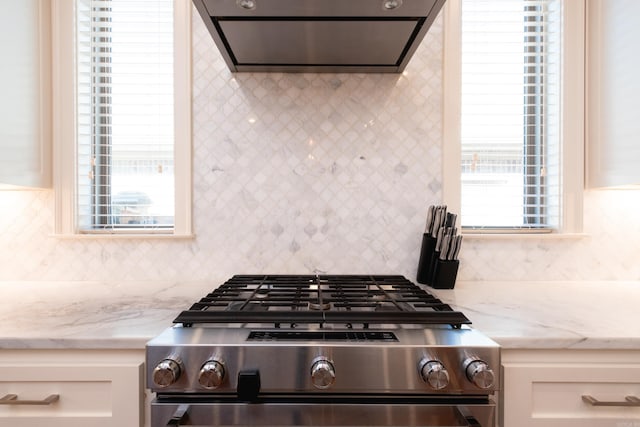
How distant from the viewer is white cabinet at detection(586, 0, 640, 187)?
148cm

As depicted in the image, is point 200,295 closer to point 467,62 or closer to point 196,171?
point 196,171

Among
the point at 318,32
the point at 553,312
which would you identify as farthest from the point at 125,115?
the point at 553,312

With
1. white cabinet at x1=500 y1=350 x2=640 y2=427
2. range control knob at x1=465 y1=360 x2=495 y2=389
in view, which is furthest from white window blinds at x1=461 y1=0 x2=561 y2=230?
range control knob at x1=465 y1=360 x2=495 y2=389

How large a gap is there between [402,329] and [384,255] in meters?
0.74

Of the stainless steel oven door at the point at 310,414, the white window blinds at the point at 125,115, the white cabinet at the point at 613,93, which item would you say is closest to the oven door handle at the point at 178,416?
the stainless steel oven door at the point at 310,414

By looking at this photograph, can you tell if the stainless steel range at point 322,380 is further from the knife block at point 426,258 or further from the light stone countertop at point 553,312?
the knife block at point 426,258

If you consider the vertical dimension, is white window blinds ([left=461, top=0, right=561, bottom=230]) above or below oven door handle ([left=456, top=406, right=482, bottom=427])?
above

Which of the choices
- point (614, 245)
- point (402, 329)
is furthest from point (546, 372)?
point (614, 245)

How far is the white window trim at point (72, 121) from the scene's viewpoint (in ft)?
5.58

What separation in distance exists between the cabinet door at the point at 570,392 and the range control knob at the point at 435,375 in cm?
23

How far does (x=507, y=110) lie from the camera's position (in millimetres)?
1809

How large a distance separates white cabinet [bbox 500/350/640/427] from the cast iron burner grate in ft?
0.62

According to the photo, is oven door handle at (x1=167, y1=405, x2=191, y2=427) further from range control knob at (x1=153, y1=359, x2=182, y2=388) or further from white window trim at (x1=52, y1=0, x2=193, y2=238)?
white window trim at (x1=52, y1=0, x2=193, y2=238)

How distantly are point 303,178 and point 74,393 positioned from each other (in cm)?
110
